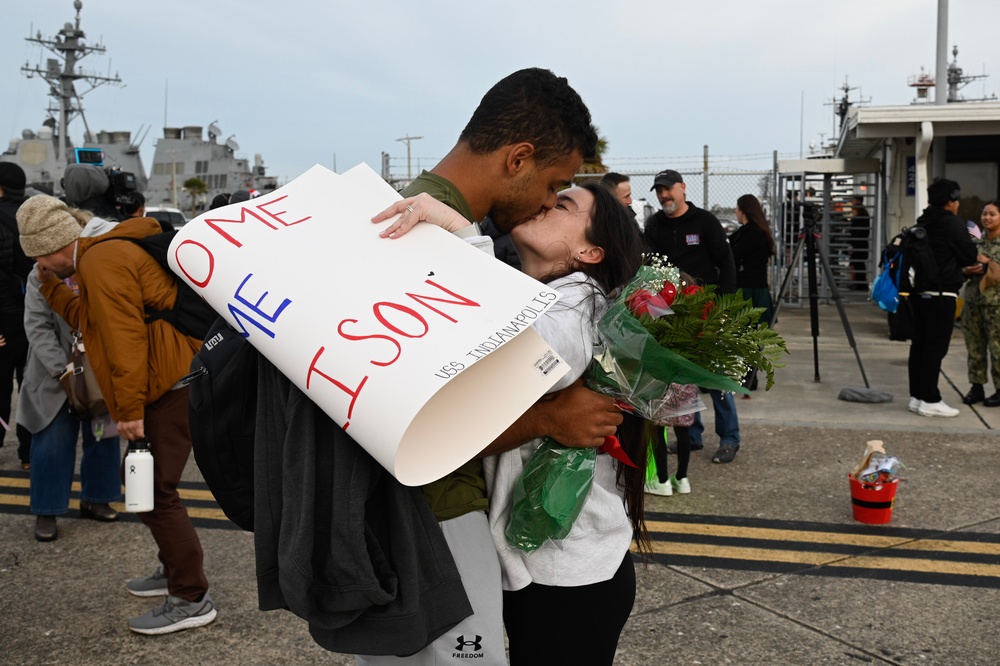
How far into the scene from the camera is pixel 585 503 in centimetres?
213

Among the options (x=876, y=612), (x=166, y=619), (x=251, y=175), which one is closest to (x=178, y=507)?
(x=166, y=619)

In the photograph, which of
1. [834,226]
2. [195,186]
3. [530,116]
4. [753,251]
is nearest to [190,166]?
[195,186]

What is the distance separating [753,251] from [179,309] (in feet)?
21.3

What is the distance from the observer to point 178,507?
427 cm

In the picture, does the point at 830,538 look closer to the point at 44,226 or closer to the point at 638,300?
the point at 638,300

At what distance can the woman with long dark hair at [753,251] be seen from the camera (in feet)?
30.8

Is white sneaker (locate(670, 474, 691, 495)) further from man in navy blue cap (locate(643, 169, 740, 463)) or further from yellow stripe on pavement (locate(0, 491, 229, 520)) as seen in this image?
yellow stripe on pavement (locate(0, 491, 229, 520))

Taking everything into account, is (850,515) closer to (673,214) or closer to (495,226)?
(673,214)

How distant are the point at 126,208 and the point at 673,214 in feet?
13.0

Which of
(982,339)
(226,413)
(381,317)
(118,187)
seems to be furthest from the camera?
(982,339)

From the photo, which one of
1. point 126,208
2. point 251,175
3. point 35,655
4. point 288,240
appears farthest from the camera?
point 251,175

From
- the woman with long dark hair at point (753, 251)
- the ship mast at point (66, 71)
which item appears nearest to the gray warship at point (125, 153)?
the ship mast at point (66, 71)

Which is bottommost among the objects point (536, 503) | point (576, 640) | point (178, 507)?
point (178, 507)

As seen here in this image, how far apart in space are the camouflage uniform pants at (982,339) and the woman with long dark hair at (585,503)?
752 cm
